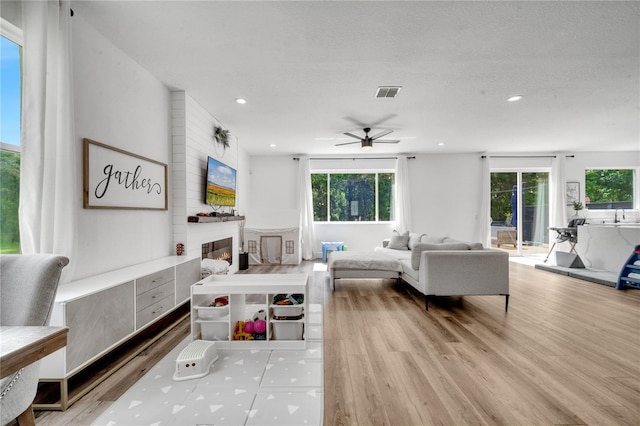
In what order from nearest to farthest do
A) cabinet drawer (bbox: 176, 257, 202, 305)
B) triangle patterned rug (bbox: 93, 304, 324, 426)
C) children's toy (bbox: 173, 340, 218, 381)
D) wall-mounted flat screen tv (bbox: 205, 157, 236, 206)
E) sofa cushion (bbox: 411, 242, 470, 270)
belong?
1. triangle patterned rug (bbox: 93, 304, 324, 426)
2. children's toy (bbox: 173, 340, 218, 381)
3. cabinet drawer (bbox: 176, 257, 202, 305)
4. sofa cushion (bbox: 411, 242, 470, 270)
5. wall-mounted flat screen tv (bbox: 205, 157, 236, 206)

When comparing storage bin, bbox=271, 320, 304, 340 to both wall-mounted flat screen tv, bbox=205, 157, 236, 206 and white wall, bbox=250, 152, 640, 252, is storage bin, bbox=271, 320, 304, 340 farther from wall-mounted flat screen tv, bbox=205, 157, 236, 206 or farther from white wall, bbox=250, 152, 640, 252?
white wall, bbox=250, 152, 640, 252

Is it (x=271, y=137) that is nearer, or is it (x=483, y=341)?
(x=483, y=341)

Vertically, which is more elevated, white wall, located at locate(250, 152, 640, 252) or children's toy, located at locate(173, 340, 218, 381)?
white wall, located at locate(250, 152, 640, 252)

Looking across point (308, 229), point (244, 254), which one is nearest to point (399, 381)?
point (244, 254)

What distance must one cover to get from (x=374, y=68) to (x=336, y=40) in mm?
629

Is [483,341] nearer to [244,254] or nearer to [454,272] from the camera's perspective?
[454,272]

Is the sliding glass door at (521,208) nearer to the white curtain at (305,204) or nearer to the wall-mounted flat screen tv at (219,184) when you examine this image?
the white curtain at (305,204)

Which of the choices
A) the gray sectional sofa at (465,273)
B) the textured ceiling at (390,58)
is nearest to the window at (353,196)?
the textured ceiling at (390,58)

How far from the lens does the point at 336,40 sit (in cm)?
235

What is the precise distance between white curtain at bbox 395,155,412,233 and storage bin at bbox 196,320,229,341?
17.5 feet

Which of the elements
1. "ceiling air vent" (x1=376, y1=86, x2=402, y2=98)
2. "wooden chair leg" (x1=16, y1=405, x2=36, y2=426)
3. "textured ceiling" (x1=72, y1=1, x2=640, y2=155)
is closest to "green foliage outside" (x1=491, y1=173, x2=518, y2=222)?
"textured ceiling" (x1=72, y1=1, x2=640, y2=155)

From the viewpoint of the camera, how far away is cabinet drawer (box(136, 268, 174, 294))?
2186 mm

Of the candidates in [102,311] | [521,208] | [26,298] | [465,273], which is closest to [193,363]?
[102,311]

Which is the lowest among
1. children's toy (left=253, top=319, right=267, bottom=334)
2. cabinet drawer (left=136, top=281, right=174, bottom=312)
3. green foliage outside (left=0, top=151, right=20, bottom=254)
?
children's toy (left=253, top=319, right=267, bottom=334)
